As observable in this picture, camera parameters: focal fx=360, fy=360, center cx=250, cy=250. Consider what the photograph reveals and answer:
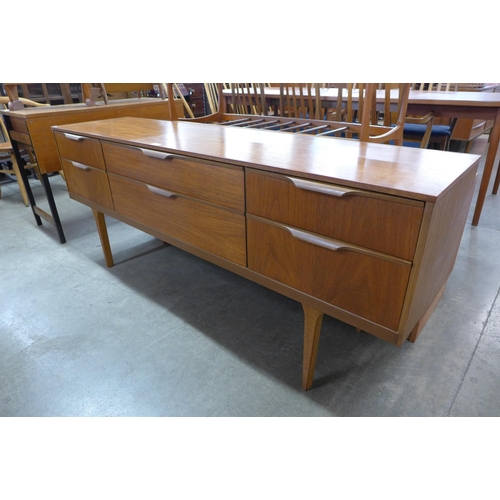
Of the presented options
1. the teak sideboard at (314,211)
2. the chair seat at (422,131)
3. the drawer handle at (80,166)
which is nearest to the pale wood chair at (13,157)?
the drawer handle at (80,166)

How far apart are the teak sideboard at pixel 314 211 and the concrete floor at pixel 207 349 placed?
0.48ft

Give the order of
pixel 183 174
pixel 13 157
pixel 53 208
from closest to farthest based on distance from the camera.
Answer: pixel 183 174 → pixel 53 208 → pixel 13 157

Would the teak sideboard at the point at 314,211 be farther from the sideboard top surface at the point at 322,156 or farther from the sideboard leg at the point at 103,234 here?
the sideboard leg at the point at 103,234

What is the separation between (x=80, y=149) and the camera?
162 centimetres

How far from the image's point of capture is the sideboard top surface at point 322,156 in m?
0.80

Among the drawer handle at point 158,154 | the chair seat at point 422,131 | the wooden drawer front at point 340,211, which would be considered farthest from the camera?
the chair seat at point 422,131

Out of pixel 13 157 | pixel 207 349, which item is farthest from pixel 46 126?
pixel 207 349

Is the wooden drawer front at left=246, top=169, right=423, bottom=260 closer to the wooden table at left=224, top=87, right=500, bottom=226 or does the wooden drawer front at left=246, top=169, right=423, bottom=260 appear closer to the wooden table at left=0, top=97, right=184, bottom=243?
the wooden table at left=0, top=97, right=184, bottom=243

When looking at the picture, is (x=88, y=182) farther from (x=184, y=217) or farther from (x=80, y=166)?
(x=184, y=217)

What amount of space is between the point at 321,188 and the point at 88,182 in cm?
126

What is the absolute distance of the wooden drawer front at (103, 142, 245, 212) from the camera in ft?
3.45

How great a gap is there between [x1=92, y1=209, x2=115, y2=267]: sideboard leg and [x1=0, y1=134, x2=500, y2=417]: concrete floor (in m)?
0.06

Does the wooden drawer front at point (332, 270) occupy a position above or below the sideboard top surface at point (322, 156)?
below

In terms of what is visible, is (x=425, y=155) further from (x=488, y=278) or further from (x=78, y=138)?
(x=78, y=138)
